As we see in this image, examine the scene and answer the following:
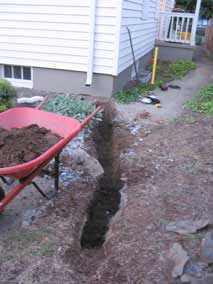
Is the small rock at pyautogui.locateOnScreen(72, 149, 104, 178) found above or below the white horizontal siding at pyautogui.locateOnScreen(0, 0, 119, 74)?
below

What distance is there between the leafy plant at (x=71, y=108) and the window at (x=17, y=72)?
163cm

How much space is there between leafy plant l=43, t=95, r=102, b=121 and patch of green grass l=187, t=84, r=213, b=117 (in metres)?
2.05

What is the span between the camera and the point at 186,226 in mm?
2885

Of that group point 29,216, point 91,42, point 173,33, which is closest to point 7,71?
point 91,42

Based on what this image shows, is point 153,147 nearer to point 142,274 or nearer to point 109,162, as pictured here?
point 109,162

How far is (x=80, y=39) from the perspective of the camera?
6184 mm

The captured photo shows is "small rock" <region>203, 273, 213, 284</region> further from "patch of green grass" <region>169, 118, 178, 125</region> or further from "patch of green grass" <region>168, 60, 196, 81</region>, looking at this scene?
"patch of green grass" <region>168, 60, 196, 81</region>

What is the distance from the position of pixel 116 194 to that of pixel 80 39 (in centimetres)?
360

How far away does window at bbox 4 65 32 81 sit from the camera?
6891 millimetres

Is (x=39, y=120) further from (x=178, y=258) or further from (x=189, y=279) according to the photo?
(x=189, y=279)

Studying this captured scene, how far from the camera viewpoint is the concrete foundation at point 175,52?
11.6 meters

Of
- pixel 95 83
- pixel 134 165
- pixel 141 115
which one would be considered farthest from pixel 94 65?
pixel 134 165

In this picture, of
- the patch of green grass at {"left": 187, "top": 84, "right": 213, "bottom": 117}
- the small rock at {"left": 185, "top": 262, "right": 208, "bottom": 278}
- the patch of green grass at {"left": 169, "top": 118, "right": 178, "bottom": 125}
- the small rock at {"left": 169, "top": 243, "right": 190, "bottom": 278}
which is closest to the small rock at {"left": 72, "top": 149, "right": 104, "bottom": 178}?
the small rock at {"left": 169, "top": 243, "right": 190, "bottom": 278}

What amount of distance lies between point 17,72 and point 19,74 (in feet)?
0.22
